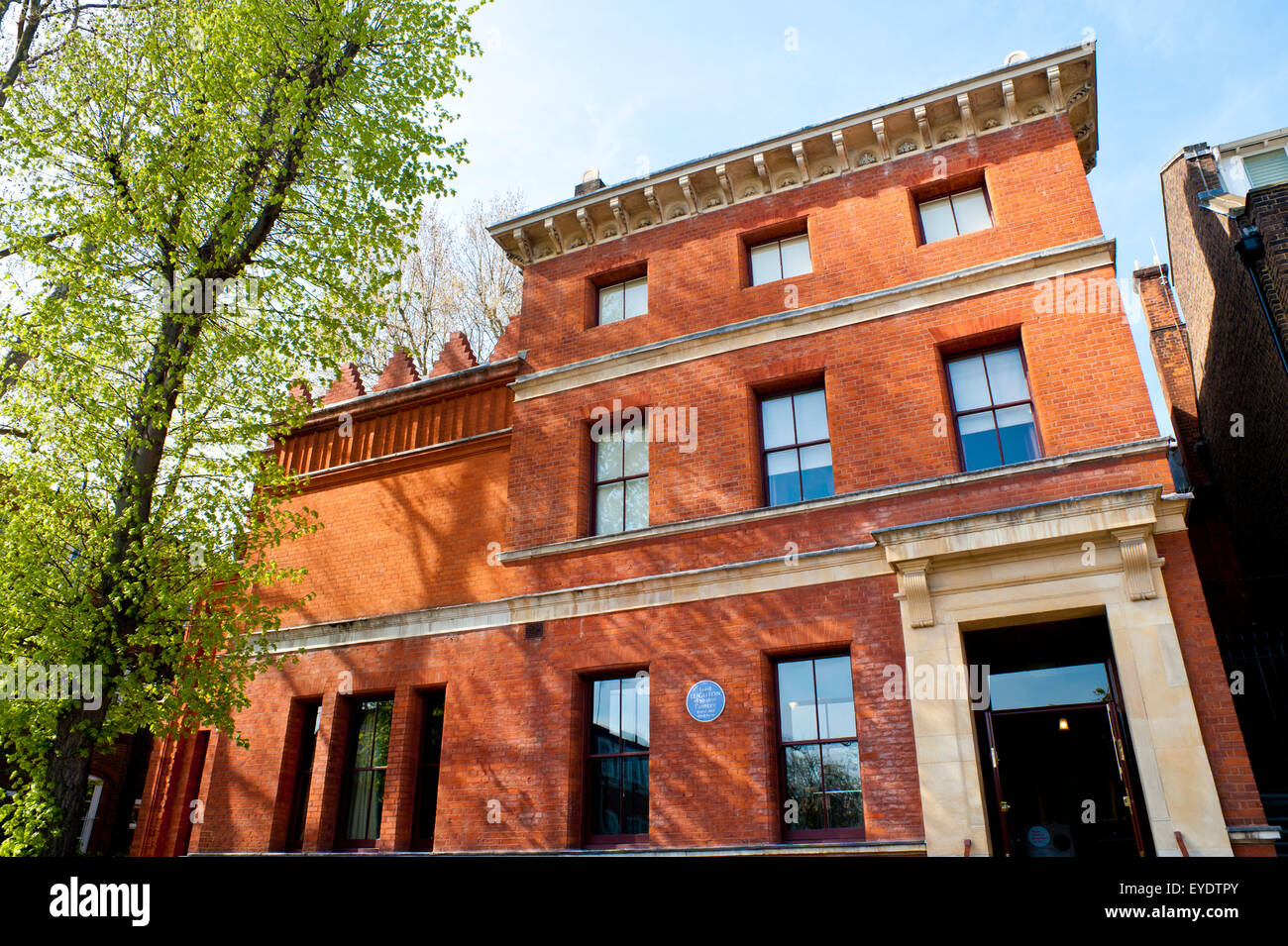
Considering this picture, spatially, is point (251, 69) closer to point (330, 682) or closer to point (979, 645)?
point (330, 682)

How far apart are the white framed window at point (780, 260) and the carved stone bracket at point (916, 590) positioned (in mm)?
5670

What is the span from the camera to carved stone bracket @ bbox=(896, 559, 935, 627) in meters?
10.7

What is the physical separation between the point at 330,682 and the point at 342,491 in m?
3.90

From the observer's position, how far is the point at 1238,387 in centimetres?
1830

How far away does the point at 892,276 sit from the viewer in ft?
42.7

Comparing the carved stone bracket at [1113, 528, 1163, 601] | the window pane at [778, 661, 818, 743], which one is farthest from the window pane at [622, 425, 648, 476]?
the carved stone bracket at [1113, 528, 1163, 601]

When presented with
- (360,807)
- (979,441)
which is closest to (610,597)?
(360,807)

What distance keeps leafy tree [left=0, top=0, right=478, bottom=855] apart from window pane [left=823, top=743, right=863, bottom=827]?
8.40m

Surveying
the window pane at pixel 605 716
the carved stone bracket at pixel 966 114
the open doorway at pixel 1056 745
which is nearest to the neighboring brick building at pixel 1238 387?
the open doorway at pixel 1056 745

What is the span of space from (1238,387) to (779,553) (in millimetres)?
13364

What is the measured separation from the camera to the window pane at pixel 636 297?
50.0 feet

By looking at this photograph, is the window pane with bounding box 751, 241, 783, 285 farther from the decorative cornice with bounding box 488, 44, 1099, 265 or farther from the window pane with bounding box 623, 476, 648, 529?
the window pane with bounding box 623, 476, 648, 529

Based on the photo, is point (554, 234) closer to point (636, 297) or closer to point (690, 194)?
point (636, 297)
